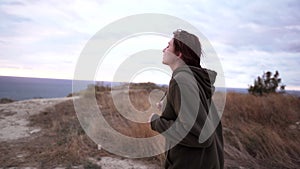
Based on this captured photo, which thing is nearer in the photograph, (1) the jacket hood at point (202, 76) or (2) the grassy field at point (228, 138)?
(1) the jacket hood at point (202, 76)

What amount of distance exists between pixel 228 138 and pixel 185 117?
13.4 ft

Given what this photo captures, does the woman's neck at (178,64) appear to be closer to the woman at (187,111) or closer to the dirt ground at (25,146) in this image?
the woman at (187,111)

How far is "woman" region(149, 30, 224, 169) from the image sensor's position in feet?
4.36

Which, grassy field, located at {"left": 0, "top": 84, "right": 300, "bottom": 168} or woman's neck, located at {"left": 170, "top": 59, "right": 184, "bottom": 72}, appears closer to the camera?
woman's neck, located at {"left": 170, "top": 59, "right": 184, "bottom": 72}

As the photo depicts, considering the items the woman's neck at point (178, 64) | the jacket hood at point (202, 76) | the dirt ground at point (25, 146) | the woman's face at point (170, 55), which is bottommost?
the dirt ground at point (25, 146)

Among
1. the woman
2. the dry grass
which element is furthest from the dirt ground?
the woman

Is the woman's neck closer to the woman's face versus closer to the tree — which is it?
the woman's face

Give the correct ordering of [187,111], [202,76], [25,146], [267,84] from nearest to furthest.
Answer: [187,111] < [202,76] < [25,146] < [267,84]

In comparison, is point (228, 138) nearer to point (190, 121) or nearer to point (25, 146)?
point (25, 146)

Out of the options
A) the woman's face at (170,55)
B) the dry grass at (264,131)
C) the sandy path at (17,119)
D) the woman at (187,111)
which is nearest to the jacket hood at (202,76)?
the woman at (187,111)

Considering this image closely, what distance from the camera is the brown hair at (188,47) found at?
5.00 feet

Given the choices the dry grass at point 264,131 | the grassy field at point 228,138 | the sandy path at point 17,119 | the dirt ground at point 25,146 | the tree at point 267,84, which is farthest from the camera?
the tree at point 267,84

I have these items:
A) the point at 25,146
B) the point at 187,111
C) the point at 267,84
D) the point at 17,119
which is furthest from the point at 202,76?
the point at 267,84

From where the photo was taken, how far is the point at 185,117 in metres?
1.32
